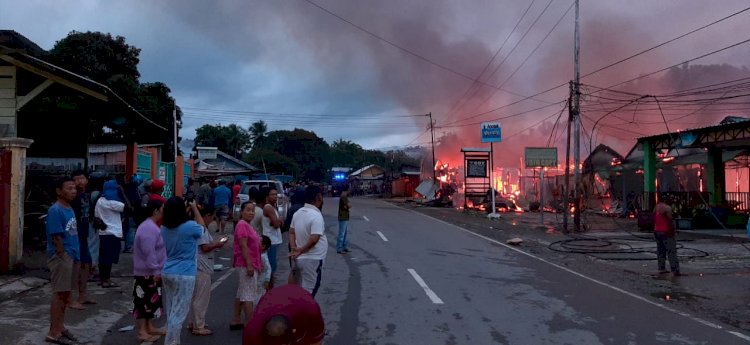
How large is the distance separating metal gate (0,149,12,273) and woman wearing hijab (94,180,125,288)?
151 centimetres

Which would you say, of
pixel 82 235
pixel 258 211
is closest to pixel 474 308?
pixel 258 211

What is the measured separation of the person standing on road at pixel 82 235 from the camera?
7.39 m

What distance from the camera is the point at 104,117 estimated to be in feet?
48.6

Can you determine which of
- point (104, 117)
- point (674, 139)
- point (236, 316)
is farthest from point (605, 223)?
point (236, 316)

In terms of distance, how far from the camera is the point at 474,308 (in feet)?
25.1

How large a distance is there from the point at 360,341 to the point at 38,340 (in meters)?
3.24

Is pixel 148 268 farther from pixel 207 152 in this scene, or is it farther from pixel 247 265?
pixel 207 152

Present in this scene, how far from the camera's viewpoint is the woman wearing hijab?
7954mm

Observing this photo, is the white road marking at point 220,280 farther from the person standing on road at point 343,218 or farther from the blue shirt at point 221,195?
the blue shirt at point 221,195

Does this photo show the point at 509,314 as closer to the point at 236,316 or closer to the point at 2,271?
the point at 236,316

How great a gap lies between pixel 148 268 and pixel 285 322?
4088 millimetres

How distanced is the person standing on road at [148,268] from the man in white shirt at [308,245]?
4.33 ft

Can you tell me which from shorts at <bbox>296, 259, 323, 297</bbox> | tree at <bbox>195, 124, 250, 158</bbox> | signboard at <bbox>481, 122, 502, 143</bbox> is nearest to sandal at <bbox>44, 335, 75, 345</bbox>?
shorts at <bbox>296, 259, 323, 297</bbox>

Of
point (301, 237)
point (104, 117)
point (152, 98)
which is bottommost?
point (301, 237)
